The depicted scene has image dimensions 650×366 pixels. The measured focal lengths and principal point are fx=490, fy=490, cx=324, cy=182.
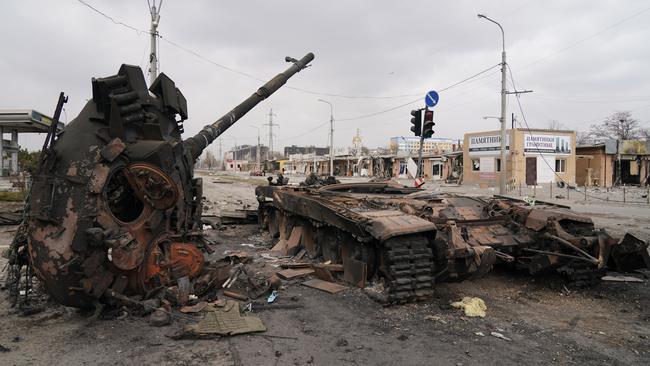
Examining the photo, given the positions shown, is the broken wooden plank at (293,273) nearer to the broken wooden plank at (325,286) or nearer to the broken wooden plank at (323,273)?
the broken wooden plank at (323,273)

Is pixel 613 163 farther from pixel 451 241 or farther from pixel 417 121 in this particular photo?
pixel 451 241

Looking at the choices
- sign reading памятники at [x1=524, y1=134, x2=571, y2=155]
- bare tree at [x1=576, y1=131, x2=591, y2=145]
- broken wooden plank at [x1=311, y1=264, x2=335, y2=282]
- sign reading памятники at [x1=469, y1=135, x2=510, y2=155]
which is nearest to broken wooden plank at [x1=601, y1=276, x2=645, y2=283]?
broken wooden plank at [x1=311, y1=264, x2=335, y2=282]

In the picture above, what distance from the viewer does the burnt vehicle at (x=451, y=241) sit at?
5.66 metres

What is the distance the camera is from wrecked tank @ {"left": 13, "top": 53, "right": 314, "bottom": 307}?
4875mm

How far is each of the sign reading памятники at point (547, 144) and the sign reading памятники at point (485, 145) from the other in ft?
5.90

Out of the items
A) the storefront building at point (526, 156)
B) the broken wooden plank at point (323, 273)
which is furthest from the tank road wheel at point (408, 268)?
the storefront building at point (526, 156)

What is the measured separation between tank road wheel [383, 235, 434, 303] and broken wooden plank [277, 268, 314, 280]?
177cm

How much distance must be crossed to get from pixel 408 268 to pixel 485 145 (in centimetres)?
3167

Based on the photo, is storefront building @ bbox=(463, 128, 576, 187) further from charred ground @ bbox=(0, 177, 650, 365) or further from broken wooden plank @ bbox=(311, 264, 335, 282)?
charred ground @ bbox=(0, 177, 650, 365)

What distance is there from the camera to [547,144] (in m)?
34.5

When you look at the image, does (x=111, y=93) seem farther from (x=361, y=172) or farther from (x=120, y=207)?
(x=361, y=172)

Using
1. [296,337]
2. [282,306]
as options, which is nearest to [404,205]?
[282,306]

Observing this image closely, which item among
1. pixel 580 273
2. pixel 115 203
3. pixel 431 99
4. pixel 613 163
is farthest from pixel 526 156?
pixel 115 203

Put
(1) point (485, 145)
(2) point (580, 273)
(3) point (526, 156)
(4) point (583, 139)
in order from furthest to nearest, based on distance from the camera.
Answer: (4) point (583, 139) → (1) point (485, 145) → (3) point (526, 156) → (2) point (580, 273)
